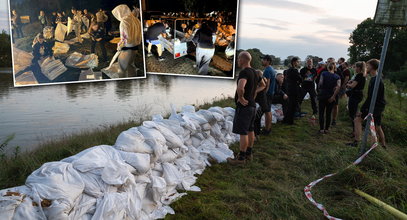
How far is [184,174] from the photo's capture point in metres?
3.46

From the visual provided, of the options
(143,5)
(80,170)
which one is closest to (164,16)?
(143,5)

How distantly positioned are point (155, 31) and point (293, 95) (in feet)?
10.7

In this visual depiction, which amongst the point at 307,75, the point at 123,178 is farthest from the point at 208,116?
the point at 307,75

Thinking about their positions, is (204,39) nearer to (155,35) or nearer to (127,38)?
(155,35)

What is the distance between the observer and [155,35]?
528cm

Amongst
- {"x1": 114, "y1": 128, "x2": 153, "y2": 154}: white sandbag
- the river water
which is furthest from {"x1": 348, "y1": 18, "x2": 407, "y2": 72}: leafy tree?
{"x1": 114, "y1": 128, "x2": 153, "y2": 154}: white sandbag

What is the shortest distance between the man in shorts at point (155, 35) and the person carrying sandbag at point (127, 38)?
0.19 metres

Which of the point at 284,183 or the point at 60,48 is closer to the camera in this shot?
the point at 284,183

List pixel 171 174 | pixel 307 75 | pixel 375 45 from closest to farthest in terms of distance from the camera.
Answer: pixel 171 174, pixel 307 75, pixel 375 45

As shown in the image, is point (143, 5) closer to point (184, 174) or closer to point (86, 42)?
point (86, 42)

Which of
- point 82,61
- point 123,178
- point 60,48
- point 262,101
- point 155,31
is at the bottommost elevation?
point 123,178

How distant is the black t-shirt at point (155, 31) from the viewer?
5195mm

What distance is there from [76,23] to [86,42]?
0.37 meters

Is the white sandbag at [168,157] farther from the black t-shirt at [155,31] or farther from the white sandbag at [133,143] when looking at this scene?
the black t-shirt at [155,31]
